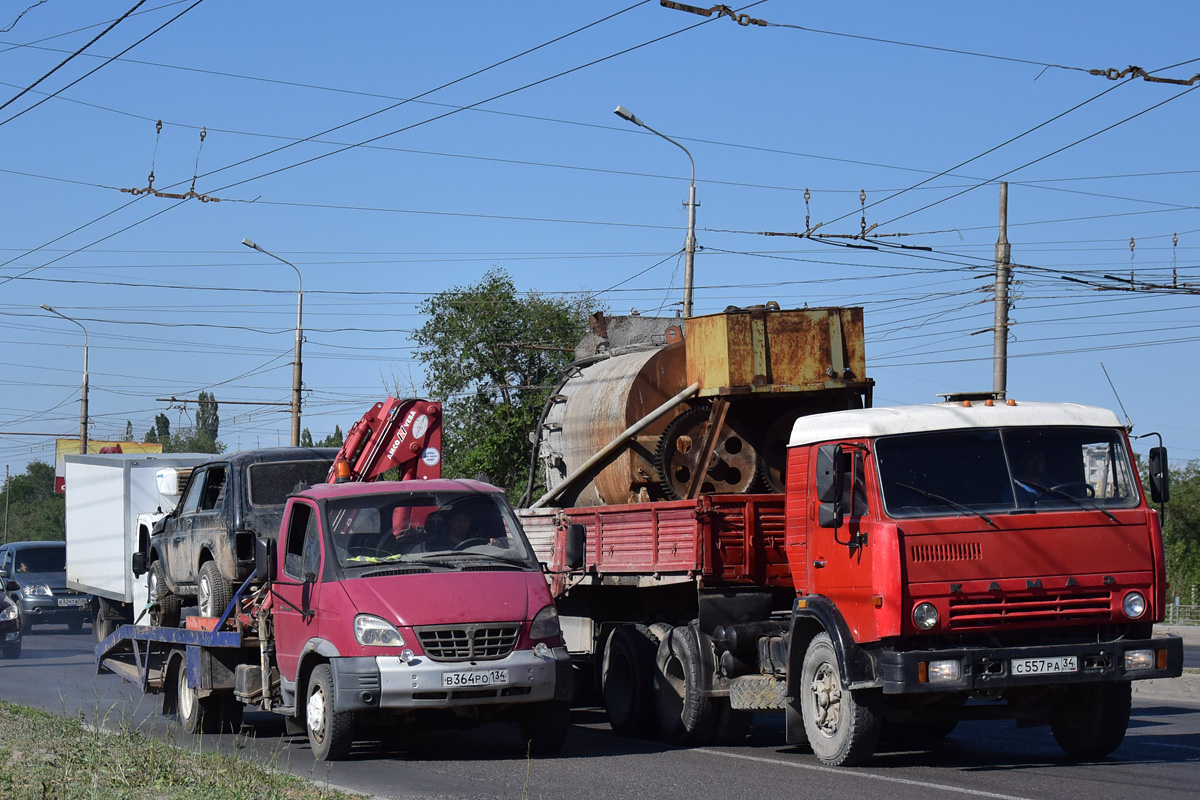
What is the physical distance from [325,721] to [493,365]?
28.3 metres

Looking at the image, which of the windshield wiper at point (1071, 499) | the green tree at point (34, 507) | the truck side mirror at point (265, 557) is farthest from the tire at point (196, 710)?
the green tree at point (34, 507)

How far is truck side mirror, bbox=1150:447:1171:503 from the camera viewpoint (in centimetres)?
972

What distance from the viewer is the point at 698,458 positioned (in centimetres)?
1308

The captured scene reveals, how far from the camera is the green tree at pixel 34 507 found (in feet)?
272

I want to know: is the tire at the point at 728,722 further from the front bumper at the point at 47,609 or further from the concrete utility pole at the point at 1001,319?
the front bumper at the point at 47,609

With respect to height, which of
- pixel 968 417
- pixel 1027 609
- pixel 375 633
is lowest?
pixel 375 633

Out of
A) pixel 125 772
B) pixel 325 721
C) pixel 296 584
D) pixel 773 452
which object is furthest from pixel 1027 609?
pixel 125 772

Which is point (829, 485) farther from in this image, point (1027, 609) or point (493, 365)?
point (493, 365)

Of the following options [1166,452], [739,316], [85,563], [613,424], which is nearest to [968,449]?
[1166,452]

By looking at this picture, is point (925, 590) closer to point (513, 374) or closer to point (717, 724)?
point (717, 724)

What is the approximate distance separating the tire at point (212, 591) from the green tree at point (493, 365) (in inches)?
917

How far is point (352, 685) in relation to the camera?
32.8 ft

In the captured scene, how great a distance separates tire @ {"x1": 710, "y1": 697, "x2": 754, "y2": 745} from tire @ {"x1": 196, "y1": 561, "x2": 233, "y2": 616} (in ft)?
15.7

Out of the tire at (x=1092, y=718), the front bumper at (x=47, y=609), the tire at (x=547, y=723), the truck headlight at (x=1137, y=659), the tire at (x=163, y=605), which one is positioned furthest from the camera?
the front bumper at (x=47, y=609)
